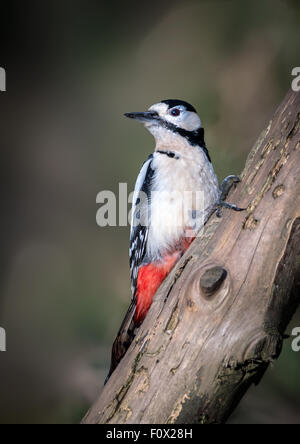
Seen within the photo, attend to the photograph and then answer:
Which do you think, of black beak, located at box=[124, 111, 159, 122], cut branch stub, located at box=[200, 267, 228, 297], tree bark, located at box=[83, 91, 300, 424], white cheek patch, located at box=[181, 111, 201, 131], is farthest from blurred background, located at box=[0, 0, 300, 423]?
cut branch stub, located at box=[200, 267, 228, 297]

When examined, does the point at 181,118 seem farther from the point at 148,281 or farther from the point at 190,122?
the point at 148,281

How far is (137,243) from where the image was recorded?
5.92 feet

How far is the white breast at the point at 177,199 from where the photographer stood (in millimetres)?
1660

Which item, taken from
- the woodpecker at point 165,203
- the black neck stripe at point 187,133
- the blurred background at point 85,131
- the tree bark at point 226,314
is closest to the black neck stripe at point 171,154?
the woodpecker at point 165,203

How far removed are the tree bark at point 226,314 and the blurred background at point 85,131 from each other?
1130mm

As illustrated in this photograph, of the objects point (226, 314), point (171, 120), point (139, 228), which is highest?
point (171, 120)

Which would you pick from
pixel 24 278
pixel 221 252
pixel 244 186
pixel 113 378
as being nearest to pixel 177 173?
pixel 244 186

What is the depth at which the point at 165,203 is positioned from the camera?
1.70 metres

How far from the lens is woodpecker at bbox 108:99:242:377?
5.32ft

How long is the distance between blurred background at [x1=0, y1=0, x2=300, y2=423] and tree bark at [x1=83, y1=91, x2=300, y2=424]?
1130 mm

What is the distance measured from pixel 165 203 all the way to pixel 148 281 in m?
0.30

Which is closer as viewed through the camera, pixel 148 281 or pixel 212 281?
pixel 212 281

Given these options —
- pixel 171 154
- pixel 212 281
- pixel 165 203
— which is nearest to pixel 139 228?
pixel 165 203

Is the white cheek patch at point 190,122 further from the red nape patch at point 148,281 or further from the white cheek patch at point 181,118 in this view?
the red nape patch at point 148,281
